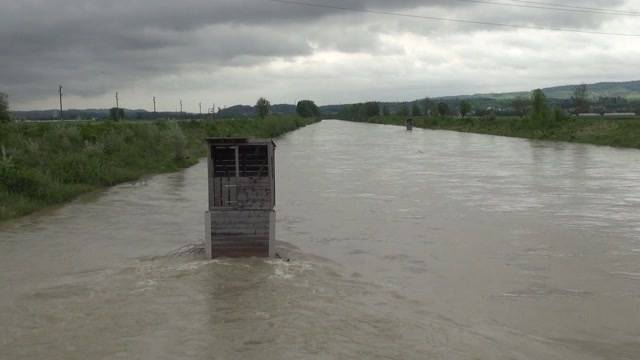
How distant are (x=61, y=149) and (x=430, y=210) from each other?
51.8 feet

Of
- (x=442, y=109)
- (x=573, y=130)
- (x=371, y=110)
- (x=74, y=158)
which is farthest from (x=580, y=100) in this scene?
(x=74, y=158)

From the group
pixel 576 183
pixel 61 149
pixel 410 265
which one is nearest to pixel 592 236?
pixel 410 265

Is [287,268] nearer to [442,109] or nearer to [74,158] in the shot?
[74,158]

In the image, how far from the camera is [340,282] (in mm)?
10562

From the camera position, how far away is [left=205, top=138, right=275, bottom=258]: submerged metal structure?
1093cm

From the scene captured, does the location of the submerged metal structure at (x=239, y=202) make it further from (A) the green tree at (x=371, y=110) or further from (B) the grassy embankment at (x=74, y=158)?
(A) the green tree at (x=371, y=110)

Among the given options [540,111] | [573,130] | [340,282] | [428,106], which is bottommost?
[340,282]

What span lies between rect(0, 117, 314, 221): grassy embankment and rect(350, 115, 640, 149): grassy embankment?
29.8 metres

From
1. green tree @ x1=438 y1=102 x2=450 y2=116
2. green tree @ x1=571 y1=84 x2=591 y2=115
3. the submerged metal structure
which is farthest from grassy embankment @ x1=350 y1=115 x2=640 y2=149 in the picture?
green tree @ x1=438 y1=102 x2=450 y2=116

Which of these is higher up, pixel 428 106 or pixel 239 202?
pixel 428 106

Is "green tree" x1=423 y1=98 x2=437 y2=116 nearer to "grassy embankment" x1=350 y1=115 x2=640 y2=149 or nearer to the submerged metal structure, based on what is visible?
"grassy embankment" x1=350 y1=115 x2=640 y2=149

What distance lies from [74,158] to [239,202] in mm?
15104

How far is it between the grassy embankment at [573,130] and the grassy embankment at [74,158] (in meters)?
29.8

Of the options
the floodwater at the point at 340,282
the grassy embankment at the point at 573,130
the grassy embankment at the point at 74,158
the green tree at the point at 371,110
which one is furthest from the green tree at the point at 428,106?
the floodwater at the point at 340,282
